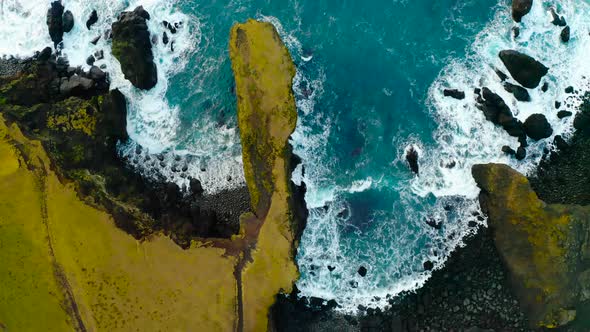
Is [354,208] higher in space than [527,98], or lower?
lower

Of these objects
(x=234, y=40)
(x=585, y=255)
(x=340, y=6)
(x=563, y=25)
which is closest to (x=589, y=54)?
(x=563, y=25)

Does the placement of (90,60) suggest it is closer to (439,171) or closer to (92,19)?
(92,19)

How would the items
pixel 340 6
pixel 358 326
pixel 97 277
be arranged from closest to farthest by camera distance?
pixel 97 277
pixel 358 326
pixel 340 6

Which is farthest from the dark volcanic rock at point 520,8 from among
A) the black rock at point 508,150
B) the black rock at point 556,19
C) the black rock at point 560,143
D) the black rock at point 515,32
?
the black rock at point 508,150

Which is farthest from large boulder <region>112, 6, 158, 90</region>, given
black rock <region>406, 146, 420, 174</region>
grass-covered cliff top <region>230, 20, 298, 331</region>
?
black rock <region>406, 146, 420, 174</region>

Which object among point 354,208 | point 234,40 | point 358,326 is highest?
point 234,40

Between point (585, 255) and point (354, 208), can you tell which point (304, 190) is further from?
point (585, 255)

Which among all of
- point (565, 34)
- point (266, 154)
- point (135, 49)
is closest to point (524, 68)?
point (565, 34)

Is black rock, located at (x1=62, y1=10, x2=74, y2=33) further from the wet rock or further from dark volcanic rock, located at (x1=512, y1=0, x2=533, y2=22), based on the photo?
dark volcanic rock, located at (x1=512, y1=0, x2=533, y2=22)
